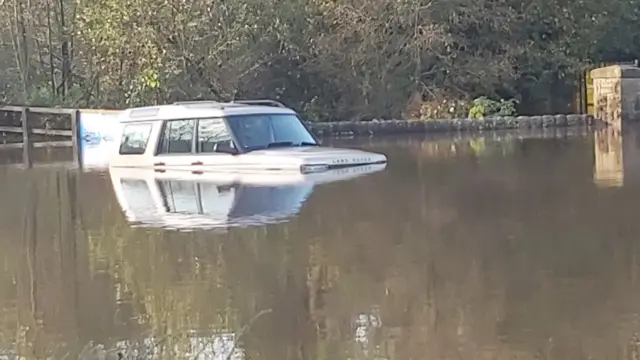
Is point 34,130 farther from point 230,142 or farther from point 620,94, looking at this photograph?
point 620,94

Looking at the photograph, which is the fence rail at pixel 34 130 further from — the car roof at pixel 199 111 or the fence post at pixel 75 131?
the car roof at pixel 199 111

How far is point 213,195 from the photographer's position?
48.6 ft


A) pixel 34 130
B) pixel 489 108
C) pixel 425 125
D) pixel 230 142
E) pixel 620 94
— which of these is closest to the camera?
pixel 230 142

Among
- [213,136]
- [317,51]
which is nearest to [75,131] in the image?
[317,51]

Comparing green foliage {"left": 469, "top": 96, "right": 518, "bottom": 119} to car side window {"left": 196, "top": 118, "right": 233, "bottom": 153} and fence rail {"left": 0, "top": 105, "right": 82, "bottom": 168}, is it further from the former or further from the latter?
car side window {"left": 196, "top": 118, "right": 233, "bottom": 153}

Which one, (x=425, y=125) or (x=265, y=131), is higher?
(x=265, y=131)

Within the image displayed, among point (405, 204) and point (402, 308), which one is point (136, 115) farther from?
point (402, 308)

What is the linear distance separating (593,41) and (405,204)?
19.8 meters

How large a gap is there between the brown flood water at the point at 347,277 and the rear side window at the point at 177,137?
3.59 m

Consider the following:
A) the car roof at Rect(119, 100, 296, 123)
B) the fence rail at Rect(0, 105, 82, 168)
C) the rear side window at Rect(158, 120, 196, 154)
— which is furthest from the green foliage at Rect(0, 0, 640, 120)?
the rear side window at Rect(158, 120, 196, 154)

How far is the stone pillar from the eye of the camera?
28.4m

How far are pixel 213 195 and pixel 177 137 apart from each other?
13.6 feet

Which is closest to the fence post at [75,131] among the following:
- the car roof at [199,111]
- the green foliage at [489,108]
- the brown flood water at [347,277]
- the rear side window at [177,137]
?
the car roof at [199,111]

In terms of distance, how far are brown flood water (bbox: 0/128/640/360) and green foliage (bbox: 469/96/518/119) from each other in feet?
43.9
